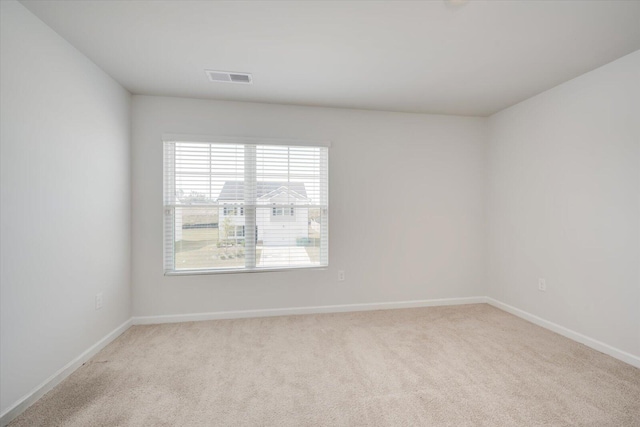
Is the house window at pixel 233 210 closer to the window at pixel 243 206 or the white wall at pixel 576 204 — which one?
the window at pixel 243 206

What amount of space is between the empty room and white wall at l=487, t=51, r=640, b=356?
2cm

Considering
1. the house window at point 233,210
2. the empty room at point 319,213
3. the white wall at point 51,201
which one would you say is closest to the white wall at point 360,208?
the empty room at point 319,213

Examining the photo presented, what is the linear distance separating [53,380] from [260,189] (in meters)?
2.30

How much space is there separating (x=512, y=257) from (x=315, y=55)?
3189mm

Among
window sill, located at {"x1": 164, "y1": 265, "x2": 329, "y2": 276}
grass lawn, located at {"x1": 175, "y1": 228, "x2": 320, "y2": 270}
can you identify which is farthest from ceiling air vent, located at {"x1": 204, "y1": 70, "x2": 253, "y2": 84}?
window sill, located at {"x1": 164, "y1": 265, "x2": 329, "y2": 276}

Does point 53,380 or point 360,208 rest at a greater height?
point 360,208

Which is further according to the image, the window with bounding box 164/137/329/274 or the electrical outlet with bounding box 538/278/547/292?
the window with bounding box 164/137/329/274

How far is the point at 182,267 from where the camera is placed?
3.20 meters

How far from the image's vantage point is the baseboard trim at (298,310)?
313 centimetres

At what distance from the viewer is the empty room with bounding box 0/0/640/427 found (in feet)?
5.84

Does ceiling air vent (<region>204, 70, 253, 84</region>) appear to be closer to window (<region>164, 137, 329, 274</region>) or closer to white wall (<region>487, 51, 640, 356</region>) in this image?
window (<region>164, 137, 329, 274</region>)

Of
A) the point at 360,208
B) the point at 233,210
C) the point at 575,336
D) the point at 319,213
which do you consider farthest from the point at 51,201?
the point at 575,336

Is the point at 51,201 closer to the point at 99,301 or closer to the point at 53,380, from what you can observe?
the point at 99,301

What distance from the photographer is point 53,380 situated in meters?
1.98
